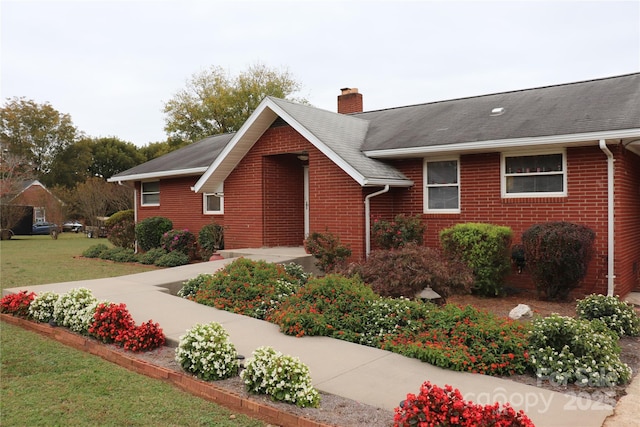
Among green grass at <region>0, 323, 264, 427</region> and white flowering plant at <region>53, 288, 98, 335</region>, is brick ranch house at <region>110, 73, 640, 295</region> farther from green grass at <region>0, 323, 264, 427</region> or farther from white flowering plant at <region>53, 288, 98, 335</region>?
green grass at <region>0, 323, 264, 427</region>

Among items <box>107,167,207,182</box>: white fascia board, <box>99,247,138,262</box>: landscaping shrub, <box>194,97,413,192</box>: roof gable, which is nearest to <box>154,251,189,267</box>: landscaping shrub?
<box>99,247,138,262</box>: landscaping shrub

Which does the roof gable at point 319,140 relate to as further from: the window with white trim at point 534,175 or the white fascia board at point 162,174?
the window with white trim at point 534,175

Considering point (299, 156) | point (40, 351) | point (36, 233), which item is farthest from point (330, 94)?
point (40, 351)

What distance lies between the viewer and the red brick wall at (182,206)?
16625mm

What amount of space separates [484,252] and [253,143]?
710 centimetres

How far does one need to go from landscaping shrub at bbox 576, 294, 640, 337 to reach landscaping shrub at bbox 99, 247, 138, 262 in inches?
528

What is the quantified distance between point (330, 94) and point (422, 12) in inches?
1540

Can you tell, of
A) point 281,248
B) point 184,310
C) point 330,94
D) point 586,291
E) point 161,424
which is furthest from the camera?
point 330,94

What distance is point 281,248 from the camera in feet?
43.2

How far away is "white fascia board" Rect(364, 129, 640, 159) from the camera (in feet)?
28.3

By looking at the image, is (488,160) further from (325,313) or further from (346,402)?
(346,402)

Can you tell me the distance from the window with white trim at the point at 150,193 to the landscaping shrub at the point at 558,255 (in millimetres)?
14155

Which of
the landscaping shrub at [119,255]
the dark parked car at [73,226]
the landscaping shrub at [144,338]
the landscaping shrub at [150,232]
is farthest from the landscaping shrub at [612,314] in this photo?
the dark parked car at [73,226]

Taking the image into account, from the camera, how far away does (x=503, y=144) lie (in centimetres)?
985
